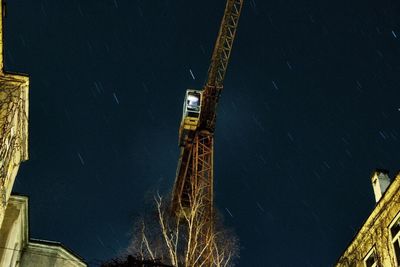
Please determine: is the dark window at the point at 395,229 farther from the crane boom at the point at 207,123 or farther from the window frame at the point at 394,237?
the crane boom at the point at 207,123

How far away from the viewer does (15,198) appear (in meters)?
19.6

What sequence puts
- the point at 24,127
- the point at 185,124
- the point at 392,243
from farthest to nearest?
1. the point at 185,124
2. the point at 24,127
3. the point at 392,243

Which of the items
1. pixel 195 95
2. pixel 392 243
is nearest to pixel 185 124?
pixel 195 95

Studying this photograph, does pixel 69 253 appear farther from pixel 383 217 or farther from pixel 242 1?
pixel 242 1

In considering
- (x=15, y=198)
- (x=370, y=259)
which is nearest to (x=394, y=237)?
(x=370, y=259)

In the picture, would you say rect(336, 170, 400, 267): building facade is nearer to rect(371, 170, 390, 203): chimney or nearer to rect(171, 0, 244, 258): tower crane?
rect(371, 170, 390, 203): chimney

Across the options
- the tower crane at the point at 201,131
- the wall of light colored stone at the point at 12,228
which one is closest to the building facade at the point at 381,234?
the wall of light colored stone at the point at 12,228

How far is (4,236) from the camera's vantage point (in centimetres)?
1912

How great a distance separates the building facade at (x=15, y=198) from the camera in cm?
1612

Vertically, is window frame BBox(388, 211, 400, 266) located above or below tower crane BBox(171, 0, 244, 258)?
below

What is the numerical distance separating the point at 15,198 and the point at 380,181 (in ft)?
51.8

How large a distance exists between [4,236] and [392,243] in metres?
15.4

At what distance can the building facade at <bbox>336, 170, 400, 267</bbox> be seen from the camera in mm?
16766

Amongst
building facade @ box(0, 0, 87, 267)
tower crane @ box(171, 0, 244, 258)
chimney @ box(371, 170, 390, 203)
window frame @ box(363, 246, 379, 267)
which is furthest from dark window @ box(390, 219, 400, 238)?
tower crane @ box(171, 0, 244, 258)
